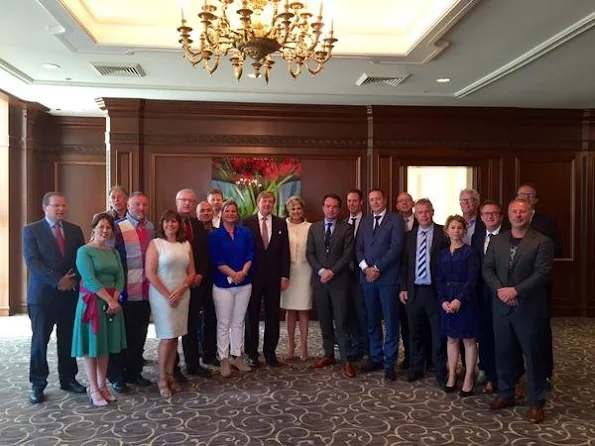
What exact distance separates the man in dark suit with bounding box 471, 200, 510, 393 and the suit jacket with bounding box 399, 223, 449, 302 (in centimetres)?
30

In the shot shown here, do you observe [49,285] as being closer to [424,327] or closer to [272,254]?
[272,254]

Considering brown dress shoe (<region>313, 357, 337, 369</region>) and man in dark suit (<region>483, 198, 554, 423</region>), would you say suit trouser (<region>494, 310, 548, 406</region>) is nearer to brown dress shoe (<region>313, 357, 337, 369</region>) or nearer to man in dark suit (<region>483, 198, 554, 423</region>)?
man in dark suit (<region>483, 198, 554, 423</region>)

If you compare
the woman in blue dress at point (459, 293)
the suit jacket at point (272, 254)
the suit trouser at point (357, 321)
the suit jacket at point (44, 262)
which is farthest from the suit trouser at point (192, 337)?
the woman in blue dress at point (459, 293)

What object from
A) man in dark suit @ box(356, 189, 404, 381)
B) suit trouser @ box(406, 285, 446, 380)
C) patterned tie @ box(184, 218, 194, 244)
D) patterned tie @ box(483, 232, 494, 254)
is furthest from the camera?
man in dark suit @ box(356, 189, 404, 381)

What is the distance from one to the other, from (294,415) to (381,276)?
1.47m

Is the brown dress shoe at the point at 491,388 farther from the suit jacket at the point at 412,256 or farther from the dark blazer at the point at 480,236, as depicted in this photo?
the dark blazer at the point at 480,236

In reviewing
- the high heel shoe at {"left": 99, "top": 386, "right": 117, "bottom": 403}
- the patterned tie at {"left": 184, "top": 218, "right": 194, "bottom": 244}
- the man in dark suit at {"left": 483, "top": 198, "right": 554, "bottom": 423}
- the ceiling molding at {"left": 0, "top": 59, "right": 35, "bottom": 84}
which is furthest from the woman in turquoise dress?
the man in dark suit at {"left": 483, "top": 198, "right": 554, "bottom": 423}

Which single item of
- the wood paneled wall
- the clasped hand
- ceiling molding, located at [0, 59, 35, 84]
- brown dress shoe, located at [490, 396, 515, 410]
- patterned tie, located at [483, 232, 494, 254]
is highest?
ceiling molding, located at [0, 59, 35, 84]

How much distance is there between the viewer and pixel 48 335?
4129 mm

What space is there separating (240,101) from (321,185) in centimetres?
166

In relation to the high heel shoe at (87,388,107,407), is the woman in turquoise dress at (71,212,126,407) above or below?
above

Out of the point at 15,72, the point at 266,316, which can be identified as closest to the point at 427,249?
the point at 266,316

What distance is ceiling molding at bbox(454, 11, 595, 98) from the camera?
4125 millimetres

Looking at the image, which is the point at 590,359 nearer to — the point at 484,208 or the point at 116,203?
the point at 484,208
